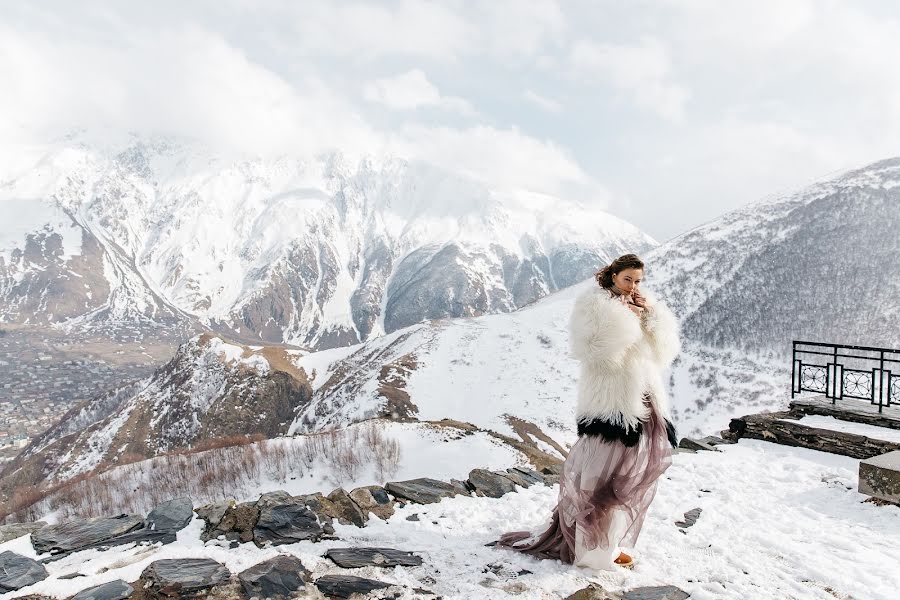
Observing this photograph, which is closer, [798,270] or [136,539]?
[136,539]

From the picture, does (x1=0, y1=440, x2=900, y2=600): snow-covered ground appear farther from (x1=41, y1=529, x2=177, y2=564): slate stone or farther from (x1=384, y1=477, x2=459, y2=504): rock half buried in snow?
(x1=384, y1=477, x2=459, y2=504): rock half buried in snow

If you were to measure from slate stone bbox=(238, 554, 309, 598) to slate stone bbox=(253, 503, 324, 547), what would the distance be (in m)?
0.54

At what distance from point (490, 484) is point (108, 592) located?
5170 millimetres

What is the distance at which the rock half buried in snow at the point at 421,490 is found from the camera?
23.1 ft

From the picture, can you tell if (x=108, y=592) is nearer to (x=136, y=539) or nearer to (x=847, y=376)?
(x=136, y=539)

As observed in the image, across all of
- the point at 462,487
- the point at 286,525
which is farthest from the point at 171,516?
the point at 462,487

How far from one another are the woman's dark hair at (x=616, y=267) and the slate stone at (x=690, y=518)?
3.54 metres

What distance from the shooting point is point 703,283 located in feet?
258

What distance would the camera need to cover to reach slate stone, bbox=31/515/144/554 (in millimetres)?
5211

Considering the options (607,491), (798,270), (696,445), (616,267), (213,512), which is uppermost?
(798,270)

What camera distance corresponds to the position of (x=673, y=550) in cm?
525

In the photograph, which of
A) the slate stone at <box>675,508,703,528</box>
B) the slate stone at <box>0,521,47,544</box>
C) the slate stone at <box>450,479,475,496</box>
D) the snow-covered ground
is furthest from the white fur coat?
the slate stone at <box>0,521,47,544</box>

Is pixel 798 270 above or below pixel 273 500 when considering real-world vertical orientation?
above

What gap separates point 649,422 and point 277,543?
412cm
